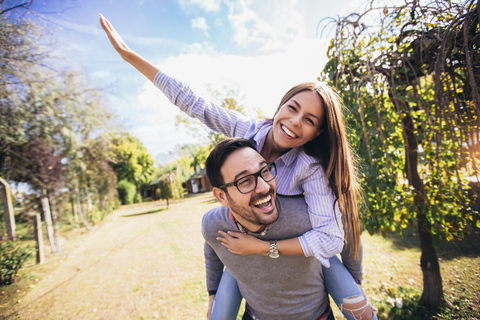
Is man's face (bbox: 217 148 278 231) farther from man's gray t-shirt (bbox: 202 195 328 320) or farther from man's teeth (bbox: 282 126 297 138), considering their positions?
man's teeth (bbox: 282 126 297 138)

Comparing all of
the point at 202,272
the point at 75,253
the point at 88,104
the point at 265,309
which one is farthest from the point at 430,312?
the point at 88,104

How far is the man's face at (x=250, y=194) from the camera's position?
1.59m

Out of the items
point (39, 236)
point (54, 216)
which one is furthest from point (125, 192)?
point (39, 236)

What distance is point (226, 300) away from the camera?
2074 mm

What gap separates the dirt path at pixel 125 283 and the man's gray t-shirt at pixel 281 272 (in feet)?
10.8

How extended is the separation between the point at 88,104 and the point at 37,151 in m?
3.41

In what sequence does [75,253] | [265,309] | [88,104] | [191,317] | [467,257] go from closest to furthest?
[265,309] → [467,257] → [191,317] → [75,253] → [88,104]

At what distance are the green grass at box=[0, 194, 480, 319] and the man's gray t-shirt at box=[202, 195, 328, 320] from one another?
6.13ft

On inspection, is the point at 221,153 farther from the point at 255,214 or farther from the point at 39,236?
the point at 39,236

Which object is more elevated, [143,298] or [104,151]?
[104,151]

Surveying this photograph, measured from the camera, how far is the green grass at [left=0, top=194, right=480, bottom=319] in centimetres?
311

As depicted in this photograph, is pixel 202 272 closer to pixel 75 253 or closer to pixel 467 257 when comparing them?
pixel 467 257

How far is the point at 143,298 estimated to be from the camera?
5297mm

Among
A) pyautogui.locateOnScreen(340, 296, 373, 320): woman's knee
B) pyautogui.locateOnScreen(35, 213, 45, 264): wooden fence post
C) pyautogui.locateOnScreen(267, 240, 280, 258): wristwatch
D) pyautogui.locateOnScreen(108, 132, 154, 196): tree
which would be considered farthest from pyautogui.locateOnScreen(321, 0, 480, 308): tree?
pyautogui.locateOnScreen(108, 132, 154, 196): tree
